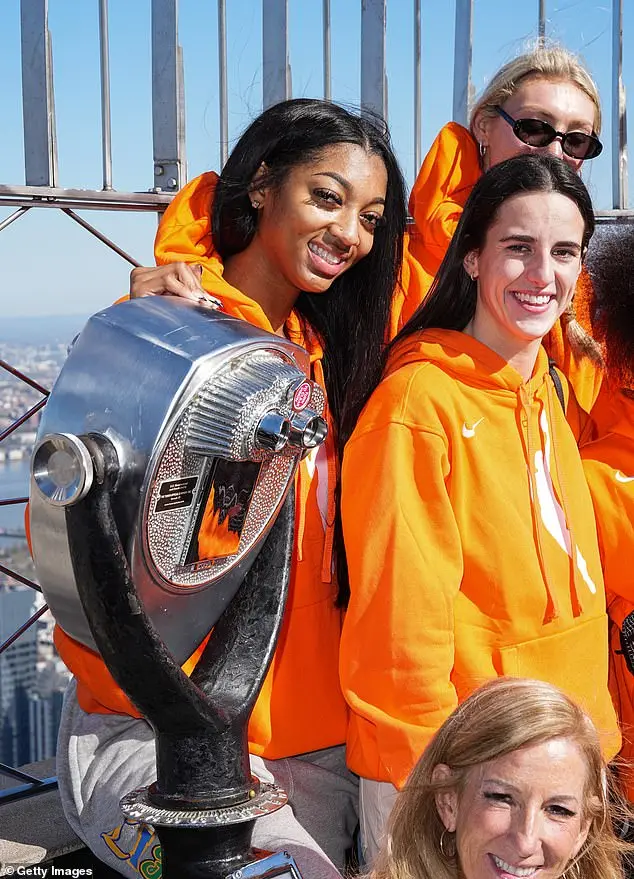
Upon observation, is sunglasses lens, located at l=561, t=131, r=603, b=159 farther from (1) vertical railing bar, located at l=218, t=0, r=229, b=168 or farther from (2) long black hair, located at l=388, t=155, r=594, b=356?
(1) vertical railing bar, located at l=218, t=0, r=229, b=168

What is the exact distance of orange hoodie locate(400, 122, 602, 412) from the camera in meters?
2.11

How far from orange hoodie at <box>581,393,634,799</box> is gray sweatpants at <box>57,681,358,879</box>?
20.1 inches

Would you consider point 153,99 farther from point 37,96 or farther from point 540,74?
point 540,74

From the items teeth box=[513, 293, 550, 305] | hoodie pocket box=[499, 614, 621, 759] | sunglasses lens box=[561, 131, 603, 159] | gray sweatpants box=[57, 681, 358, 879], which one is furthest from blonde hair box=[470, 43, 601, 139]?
gray sweatpants box=[57, 681, 358, 879]

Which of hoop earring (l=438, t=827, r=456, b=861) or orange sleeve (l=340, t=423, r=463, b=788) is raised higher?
orange sleeve (l=340, t=423, r=463, b=788)

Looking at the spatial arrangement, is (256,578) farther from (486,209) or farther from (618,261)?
(618,261)

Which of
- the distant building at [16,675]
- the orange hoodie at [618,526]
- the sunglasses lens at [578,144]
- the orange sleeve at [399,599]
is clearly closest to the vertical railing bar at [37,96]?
the distant building at [16,675]

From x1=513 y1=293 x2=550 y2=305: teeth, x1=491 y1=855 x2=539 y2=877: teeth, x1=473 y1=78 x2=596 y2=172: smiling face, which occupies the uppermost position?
x1=473 y1=78 x2=596 y2=172: smiling face

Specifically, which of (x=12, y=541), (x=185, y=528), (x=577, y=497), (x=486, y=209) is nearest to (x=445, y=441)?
(x=577, y=497)

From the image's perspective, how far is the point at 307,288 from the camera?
195 cm

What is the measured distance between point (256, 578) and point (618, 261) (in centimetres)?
99

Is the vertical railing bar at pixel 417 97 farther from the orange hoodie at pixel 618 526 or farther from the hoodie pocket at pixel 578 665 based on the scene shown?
the hoodie pocket at pixel 578 665

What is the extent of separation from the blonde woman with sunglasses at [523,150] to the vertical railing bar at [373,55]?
2.18ft

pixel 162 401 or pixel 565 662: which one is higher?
pixel 162 401
